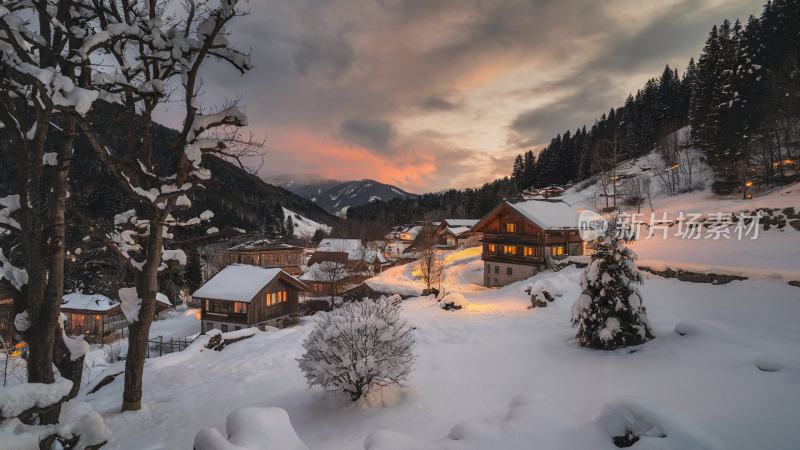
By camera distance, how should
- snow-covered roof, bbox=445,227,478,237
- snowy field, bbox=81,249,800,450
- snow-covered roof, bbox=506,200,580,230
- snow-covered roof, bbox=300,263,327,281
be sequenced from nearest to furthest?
A: 1. snowy field, bbox=81,249,800,450
2. snow-covered roof, bbox=506,200,580,230
3. snow-covered roof, bbox=300,263,327,281
4. snow-covered roof, bbox=445,227,478,237

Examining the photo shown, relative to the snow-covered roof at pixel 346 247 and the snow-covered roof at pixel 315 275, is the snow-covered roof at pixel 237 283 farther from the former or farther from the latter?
the snow-covered roof at pixel 346 247

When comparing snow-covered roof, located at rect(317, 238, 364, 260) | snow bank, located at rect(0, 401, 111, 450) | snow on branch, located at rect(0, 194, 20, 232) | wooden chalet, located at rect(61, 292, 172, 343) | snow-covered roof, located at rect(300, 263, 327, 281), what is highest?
snow on branch, located at rect(0, 194, 20, 232)

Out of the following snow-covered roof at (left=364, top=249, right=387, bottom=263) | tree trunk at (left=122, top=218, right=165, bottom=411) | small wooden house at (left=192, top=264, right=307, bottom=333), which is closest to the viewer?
tree trunk at (left=122, top=218, right=165, bottom=411)

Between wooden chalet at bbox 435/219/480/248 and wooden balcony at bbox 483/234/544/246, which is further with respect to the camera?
wooden chalet at bbox 435/219/480/248

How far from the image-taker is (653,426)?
5.29 m

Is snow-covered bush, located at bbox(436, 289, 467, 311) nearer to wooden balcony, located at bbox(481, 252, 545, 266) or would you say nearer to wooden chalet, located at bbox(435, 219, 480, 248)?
wooden balcony, located at bbox(481, 252, 545, 266)

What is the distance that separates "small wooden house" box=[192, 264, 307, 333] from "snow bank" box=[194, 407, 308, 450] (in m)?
27.5

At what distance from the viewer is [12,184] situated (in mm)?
6879

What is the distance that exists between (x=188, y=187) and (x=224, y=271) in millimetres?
28624

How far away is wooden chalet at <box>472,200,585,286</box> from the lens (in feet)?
113

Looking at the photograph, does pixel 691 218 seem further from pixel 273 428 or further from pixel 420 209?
pixel 420 209

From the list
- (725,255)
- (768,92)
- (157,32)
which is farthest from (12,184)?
(768,92)

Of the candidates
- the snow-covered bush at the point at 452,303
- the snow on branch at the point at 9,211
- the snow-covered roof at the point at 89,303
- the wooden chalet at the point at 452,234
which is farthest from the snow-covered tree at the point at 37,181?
the wooden chalet at the point at 452,234

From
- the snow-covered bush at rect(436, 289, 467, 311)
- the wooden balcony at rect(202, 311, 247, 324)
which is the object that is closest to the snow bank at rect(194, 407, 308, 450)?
the snow-covered bush at rect(436, 289, 467, 311)
